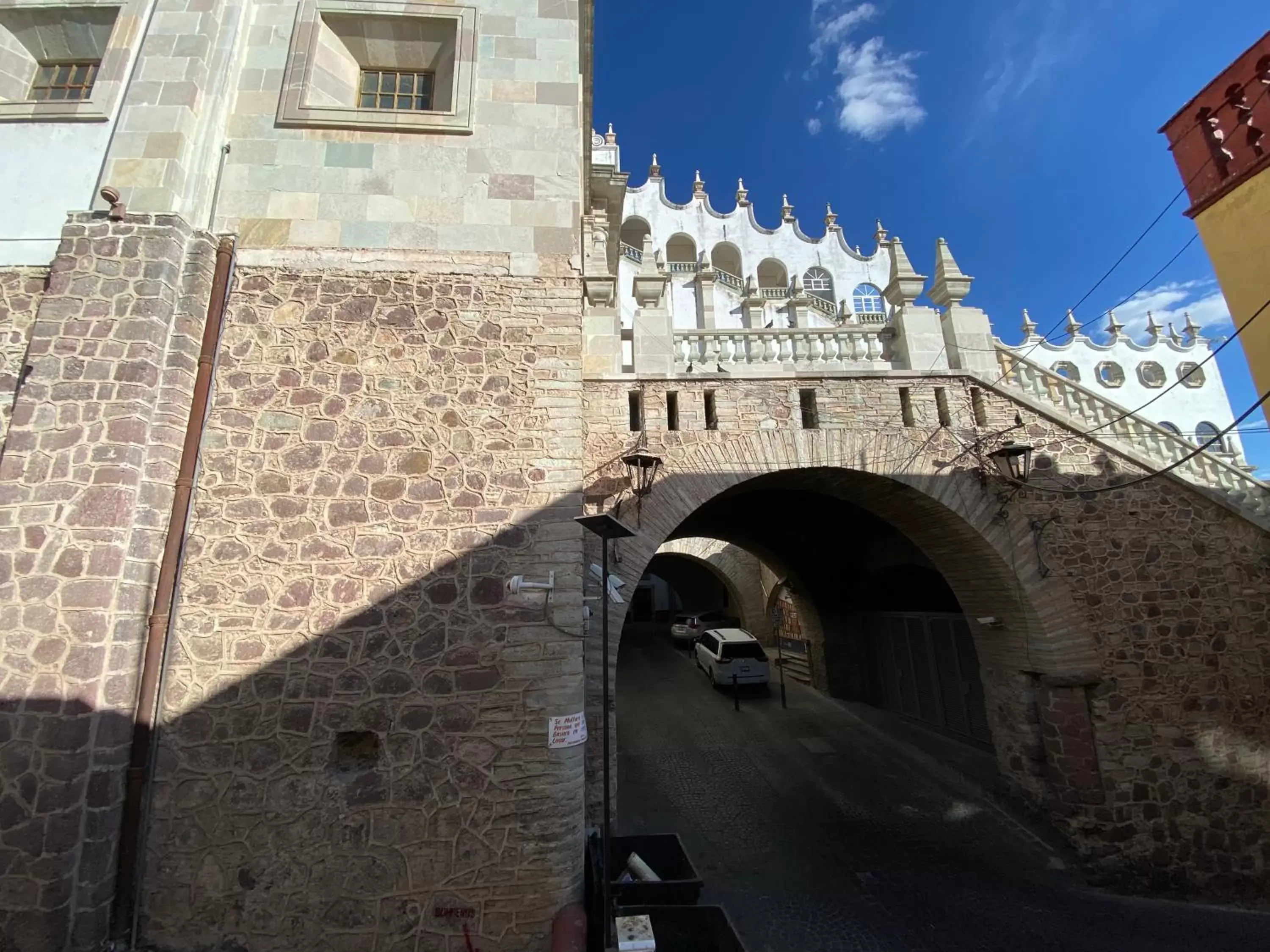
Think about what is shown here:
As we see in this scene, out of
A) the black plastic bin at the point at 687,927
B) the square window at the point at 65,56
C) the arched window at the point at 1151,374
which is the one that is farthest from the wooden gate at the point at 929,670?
the arched window at the point at 1151,374

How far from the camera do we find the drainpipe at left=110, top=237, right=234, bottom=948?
3.35 m

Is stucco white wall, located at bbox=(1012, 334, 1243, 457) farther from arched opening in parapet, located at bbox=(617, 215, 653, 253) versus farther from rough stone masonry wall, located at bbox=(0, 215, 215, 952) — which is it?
rough stone masonry wall, located at bbox=(0, 215, 215, 952)

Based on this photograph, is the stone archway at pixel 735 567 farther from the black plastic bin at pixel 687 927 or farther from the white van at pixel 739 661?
the black plastic bin at pixel 687 927

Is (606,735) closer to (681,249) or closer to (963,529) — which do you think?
(963,529)

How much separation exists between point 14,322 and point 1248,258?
1154cm

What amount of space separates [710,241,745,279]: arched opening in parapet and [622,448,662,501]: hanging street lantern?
2391cm

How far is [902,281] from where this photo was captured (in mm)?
7047

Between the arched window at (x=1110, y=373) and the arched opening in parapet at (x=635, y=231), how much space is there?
21872mm

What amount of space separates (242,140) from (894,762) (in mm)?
10720

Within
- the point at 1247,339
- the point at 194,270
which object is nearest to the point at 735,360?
the point at 194,270

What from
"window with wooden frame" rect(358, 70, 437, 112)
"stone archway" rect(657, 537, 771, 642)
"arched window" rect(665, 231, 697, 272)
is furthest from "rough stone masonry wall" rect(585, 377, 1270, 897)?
"arched window" rect(665, 231, 697, 272)

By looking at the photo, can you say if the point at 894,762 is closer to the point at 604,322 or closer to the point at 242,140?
the point at 604,322

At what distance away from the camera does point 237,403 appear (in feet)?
13.7

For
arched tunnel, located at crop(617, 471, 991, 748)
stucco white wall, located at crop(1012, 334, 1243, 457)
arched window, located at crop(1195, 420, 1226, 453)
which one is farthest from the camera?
stucco white wall, located at crop(1012, 334, 1243, 457)
